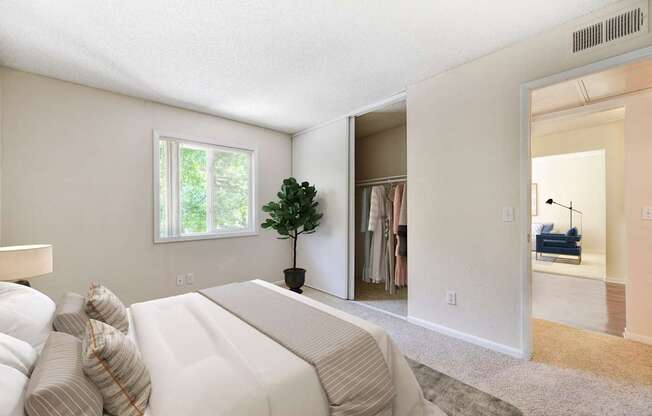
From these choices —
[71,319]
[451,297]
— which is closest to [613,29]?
[451,297]

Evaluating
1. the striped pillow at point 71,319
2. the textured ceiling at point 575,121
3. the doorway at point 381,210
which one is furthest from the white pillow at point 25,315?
the textured ceiling at point 575,121

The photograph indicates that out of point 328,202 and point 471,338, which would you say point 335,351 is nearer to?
point 471,338

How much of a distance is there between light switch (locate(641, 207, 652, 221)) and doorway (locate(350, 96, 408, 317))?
2088mm

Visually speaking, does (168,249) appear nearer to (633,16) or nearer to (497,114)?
(497,114)

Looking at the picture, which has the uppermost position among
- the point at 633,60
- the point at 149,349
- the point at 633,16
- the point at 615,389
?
the point at 633,16

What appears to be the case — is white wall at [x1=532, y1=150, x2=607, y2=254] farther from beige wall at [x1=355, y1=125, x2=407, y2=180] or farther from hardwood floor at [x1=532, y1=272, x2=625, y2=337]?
beige wall at [x1=355, y1=125, x2=407, y2=180]

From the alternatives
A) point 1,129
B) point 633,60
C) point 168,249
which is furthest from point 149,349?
point 633,60

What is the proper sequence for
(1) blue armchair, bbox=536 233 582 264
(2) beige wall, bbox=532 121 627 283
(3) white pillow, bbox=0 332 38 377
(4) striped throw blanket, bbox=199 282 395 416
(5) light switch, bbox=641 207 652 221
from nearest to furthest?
(3) white pillow, bbox=0 332 38 377 → (4) striped throw blanket, bbox=199 282 395 416 → (5) light switch, bbox=641 207 652 221 → (2) beige wall, bbox=532 121 627 283 → (1) blue armchair, bbox=536 233 582 264

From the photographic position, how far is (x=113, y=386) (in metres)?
0.95

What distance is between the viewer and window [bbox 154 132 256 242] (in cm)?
338

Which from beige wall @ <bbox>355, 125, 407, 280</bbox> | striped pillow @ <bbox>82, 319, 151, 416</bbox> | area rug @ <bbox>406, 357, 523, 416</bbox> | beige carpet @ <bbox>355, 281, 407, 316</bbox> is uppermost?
beige wall @ <bbox>355, 125, 407, 280</bbox>

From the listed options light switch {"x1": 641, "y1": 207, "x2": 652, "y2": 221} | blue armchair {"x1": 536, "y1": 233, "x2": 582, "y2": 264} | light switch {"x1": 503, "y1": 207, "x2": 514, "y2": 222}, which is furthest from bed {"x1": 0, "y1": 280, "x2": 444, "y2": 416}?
blue armchair {"x1": 536, "y1": 233, "x2": 582, "y2": 264}

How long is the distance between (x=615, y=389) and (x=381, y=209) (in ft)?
8.18

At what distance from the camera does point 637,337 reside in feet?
7.84
